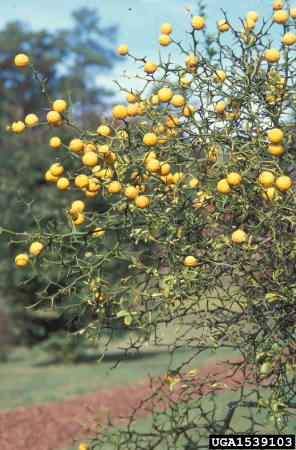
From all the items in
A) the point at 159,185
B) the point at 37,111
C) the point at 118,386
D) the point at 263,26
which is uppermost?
the point at 37,111

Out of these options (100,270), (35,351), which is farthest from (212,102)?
(35,351)

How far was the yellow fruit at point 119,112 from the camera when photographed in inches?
86.4

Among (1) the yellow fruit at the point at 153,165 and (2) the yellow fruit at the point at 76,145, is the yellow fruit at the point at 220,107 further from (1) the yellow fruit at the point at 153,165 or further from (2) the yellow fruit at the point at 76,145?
(2) the yellow fruit at the point at 76,145

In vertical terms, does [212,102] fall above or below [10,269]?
below

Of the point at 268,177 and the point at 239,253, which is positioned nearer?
the point at 268,177

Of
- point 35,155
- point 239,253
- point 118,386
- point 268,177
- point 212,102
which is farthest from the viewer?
point 35,155

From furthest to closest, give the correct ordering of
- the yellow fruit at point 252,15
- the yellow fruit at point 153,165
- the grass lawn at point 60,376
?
the grass lawn at point 60,376 < the yellow fruit at point 252,15 < the yellow fruit at point 153,165

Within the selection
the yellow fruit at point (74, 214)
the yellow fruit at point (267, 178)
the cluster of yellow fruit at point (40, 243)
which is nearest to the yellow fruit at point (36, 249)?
the cluster of yellow fruit at point (40, 243)

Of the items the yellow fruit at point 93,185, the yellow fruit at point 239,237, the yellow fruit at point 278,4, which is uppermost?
the yellow fruit at point 278,4

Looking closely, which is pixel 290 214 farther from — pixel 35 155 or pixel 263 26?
pixel 35 155

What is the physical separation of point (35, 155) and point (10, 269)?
93.2 inches

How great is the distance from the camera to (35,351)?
12180 millimetres

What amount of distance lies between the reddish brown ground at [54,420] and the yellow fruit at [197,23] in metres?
5.24

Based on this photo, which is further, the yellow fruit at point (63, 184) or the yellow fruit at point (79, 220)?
the yellow fruit at point (79, 220)
